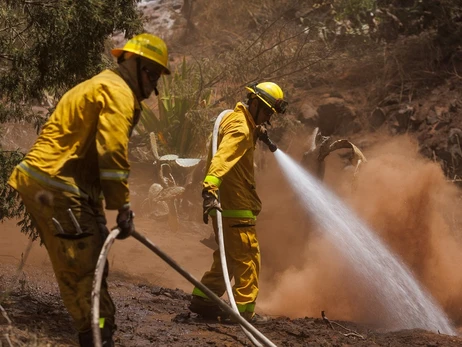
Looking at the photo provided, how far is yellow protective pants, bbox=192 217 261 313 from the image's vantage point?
5.88 metres

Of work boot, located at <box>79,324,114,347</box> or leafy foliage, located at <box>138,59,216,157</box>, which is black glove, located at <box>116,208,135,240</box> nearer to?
work boot, located at <box>79,324,114,347</box>

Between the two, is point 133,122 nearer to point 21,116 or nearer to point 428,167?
point 21,116

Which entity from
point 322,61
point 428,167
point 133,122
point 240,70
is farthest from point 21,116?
point 322,61

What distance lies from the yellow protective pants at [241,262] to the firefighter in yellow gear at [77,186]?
1960mm

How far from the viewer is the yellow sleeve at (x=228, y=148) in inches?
218

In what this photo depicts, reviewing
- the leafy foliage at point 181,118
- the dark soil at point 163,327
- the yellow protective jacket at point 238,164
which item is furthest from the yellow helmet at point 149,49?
the leafy foliage at point 181,118

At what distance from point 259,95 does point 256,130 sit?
0.31 metres

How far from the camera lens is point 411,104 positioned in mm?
12445

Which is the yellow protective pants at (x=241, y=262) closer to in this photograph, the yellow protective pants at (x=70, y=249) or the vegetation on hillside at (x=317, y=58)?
the yellow protective pants at (x=70, y=249)

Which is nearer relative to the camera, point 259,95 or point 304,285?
point 259,95

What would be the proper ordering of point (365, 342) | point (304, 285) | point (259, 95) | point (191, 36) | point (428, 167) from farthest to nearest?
point (191, 36)
point (428, 167)
point (304, 285)
point (259, 95)
point (365, 342)

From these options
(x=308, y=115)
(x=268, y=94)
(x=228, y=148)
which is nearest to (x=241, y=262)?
(x=228, y=148)

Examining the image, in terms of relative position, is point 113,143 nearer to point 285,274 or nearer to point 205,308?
point 205,308

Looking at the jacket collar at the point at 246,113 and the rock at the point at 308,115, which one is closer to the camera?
the jacket collar at the point at 246,113
